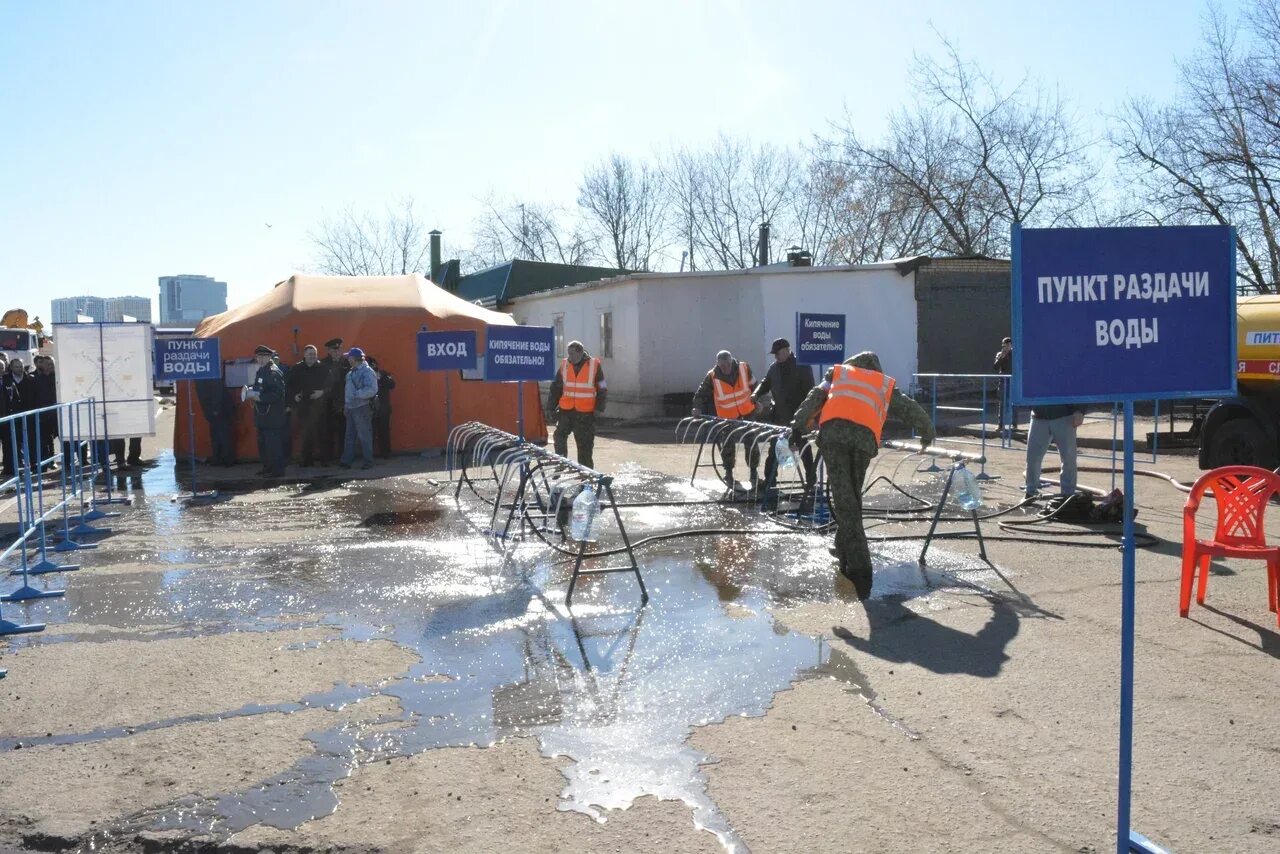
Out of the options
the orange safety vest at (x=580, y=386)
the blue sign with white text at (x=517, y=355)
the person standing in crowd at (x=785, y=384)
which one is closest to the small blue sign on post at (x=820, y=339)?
the person standing in crowd at (x=785, y=384)

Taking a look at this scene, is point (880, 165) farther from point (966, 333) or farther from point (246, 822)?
point (246, 822)

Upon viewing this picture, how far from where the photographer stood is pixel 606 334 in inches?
1107

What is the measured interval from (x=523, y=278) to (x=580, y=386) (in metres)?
26.7

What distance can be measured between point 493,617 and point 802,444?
5024 mm

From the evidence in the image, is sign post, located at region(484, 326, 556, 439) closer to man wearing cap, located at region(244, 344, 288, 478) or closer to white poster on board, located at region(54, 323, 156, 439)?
man wearing cap, located at region(244, 344, 288, 478)

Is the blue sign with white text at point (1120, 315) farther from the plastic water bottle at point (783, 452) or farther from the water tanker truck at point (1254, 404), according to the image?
the water tanker truck at point (1254, 404)

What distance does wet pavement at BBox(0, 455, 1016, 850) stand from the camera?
4.90m

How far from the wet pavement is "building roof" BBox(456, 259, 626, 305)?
25913 millimetres

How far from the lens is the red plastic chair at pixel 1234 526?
23.2 feet

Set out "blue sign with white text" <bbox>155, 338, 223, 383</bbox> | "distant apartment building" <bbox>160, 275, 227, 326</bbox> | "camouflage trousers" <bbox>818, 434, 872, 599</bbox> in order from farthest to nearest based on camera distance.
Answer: "distant apartment building" <bbox>160, 275, 227, 326</bbox>
"blue sign with white text" <bbox>155, 338, 223, 383</bbox>
"camouflage trousers" <bbox>818, 434, 872, 599</bbox>

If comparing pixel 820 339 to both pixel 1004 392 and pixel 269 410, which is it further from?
pixel 269 410

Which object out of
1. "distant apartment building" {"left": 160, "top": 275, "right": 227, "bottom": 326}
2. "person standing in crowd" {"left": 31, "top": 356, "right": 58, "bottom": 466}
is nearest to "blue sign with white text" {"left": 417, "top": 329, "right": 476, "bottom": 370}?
"person standing in crowd" {"left": 31, "top": 356, "right": 58, "bottom": 466}

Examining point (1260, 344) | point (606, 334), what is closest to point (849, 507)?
point (1260, 344)

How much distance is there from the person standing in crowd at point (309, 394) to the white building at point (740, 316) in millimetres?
10017
